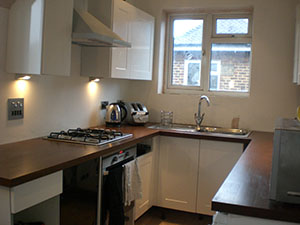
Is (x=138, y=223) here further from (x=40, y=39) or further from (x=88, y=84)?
(x=40, y=39)

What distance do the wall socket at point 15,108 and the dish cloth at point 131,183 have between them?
Answer: 861 millimetres

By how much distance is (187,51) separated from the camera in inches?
160

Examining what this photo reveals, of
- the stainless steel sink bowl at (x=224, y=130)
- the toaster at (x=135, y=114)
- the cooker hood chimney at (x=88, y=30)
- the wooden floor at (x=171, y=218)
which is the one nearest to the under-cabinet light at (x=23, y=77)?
the cooker hood chimney at (x=88, y=30)

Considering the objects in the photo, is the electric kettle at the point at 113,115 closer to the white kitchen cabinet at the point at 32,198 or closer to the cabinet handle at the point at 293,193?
the white kitchen cabinet at the point at 32,198

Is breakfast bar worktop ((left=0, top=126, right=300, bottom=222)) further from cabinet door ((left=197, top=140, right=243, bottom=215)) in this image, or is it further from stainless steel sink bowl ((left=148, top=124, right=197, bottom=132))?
stainless steel sink bowl ((left=148, top=124, right=197, bottom=132))

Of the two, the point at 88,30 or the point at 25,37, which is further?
the point at 88,30

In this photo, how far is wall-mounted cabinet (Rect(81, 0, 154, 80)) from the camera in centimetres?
305

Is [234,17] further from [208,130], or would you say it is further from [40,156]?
Answer: [40,156]

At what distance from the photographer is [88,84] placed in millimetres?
3318

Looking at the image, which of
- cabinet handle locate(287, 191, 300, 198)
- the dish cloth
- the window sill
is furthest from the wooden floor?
cabinet handle locate(287, 191, 300, 198)

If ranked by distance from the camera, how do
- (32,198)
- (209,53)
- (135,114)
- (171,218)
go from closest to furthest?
(32,198) < (171,218) < (135,114) < (209,53)

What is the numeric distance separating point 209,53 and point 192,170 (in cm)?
136

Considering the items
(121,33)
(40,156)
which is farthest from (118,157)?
(121,33)

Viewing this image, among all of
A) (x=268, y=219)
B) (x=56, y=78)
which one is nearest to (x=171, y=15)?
(x=56, y=78)
